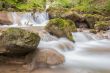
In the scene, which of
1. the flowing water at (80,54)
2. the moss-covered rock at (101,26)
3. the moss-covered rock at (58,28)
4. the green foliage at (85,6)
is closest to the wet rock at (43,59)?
the flowing water at (80,54)

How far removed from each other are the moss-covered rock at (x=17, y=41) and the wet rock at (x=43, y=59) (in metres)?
0.26

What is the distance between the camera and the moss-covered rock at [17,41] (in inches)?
250

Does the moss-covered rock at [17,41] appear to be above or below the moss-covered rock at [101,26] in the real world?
above

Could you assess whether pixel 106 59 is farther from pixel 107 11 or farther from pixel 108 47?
pixel 107 11

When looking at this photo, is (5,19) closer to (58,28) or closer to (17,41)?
(58,28)

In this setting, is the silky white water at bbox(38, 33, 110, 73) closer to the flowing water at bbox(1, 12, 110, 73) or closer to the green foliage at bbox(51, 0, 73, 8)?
the flowing water at bbox(1, 12, 110, 73)

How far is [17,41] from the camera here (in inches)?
251

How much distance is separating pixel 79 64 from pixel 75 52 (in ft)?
4.83

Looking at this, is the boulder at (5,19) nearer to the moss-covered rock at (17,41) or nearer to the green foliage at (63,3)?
the moss-covered rock at (17,41)

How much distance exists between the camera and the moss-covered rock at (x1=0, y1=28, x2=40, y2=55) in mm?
6348

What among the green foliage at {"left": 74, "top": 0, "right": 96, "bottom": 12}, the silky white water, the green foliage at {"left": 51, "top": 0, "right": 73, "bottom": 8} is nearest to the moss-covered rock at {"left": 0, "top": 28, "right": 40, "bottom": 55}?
the silky white water

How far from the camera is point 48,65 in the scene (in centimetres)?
651

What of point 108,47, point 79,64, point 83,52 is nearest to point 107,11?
point 108,47

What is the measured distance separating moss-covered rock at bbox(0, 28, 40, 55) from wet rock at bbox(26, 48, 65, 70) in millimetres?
265
